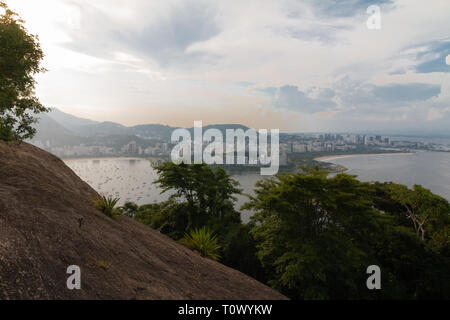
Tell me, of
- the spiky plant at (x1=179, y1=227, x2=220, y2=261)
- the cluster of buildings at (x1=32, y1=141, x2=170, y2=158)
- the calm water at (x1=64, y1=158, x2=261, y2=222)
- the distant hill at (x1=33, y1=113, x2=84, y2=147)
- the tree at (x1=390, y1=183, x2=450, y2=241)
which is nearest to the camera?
the spiky plant at (x1=179, y1=227, x2=220, y2=261)

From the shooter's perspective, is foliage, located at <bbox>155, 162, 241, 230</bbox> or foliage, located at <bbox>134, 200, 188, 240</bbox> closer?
foliage, located at <bbox>155, 162, 241, 230</bbox>

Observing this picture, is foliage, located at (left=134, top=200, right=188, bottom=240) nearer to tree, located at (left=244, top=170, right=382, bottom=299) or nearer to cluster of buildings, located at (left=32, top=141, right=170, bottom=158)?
tree, located at (left=244, top=170, right=382, bottom=299)

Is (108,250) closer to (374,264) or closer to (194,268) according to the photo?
(194,268)

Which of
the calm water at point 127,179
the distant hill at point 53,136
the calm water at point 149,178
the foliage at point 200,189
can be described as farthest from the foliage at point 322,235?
the distant hill at point 53,136

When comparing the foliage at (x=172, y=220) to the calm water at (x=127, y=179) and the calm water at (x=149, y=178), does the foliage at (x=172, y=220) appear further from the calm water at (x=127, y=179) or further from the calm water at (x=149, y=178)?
the calm water at (x=127, y=179)

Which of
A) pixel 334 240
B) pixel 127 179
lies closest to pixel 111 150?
pixel 127 179

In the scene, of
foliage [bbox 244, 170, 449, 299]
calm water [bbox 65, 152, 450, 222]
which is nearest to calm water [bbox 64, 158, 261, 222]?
calm water [bbox 65, 152, 450, 222]

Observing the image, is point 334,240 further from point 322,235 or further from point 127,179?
point 127,179
